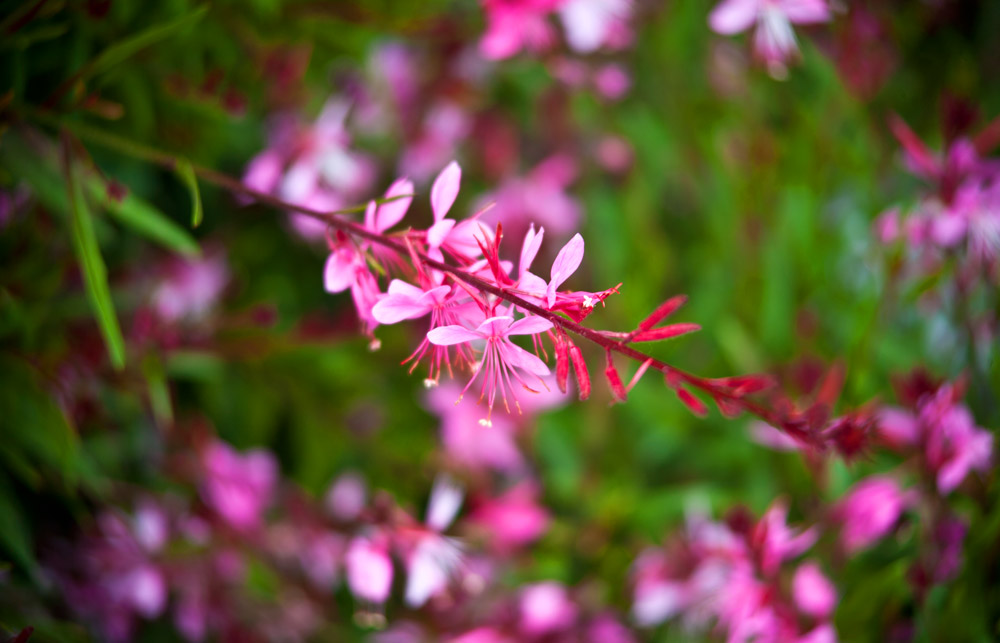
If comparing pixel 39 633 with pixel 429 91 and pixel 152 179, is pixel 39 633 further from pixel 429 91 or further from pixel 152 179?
pixel 429 91

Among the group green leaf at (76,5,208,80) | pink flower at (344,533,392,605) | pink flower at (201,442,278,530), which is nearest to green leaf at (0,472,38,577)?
pink flower at (201,442,278,530)

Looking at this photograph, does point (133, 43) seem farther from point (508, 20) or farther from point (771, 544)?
point (771, 544)

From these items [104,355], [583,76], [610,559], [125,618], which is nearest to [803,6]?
[583,76]

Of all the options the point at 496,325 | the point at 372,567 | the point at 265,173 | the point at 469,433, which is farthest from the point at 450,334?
the point at 469,433

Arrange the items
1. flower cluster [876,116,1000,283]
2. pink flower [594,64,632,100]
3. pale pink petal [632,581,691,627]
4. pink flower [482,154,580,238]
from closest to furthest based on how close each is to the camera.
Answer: flower cluster [876,116,1000,283]
pale pink petal [632,581,691,627]
pink flower [594,64,632,100]
pink flower [482,154,580,238]

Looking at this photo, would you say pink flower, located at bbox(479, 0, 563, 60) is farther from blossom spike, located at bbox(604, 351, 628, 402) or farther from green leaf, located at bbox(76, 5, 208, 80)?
blossom spike, located at bbox(604, 351, 628, 402)

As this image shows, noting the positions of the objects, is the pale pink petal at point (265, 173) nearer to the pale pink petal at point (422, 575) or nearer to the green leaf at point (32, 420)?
the green leaf at point (32, 420)
